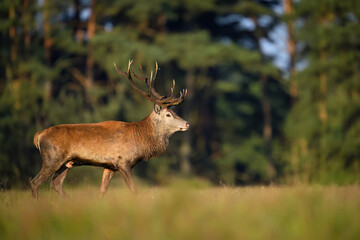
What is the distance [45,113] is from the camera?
19406 millimetres

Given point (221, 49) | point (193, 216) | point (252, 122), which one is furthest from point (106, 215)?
point (252, 122)

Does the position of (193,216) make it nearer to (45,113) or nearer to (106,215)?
(106,215)

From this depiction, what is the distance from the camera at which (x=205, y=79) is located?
27.2 metres

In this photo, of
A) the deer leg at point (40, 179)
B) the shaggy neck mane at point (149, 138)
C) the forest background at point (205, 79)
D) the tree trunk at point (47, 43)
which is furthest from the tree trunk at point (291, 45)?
the deer leg at point (40, 179)

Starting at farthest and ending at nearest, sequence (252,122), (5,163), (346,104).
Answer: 1. (252,122)
2. (346,104)
3. (5,163)

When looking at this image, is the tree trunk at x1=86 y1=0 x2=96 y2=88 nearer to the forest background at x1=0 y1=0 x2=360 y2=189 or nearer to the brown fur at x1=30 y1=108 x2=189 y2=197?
the forest background at x1=0 y1=0 x2=360 y2=189

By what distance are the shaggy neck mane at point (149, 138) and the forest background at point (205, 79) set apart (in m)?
8.15

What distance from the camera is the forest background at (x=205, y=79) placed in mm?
20484

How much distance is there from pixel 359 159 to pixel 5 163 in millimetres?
13536

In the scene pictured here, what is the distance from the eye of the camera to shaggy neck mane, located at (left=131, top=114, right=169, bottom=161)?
8.00 metres

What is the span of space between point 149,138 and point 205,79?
19.2 m

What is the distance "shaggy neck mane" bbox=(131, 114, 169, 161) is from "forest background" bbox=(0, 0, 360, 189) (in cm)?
815

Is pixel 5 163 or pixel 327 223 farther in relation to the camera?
pixel 5 163

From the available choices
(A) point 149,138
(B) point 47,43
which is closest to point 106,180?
(A) point 149,138
